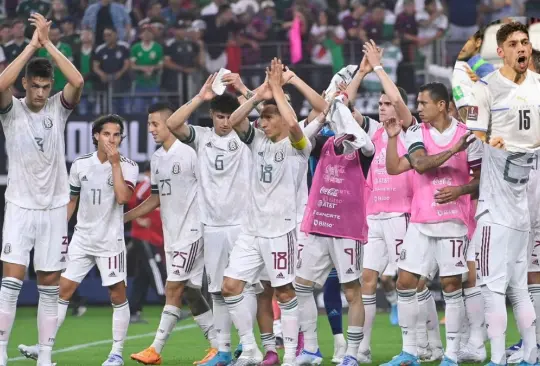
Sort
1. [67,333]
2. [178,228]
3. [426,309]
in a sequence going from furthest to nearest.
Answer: [67,333] → [178,228] → [426,309]

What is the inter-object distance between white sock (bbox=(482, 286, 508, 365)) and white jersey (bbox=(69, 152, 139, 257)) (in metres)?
3.74

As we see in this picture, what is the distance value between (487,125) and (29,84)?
13.1 ft

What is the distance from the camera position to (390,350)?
41.6 feet

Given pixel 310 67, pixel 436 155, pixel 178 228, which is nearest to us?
pixel 436 155

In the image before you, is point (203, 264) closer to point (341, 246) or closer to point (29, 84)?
point (341, 246)

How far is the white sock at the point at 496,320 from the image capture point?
31.2ft

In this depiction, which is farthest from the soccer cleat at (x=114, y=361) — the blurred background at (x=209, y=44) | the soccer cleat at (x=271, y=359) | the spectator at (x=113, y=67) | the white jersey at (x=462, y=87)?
the spectator at (x=113, y=67)

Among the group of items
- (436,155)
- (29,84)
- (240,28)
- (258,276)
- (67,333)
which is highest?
(240,28)

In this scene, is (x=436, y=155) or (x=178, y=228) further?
(x=178, y=228)

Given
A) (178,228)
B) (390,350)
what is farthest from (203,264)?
(390,350)

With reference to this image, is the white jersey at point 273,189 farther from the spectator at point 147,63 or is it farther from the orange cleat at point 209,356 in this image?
the spectator at point 147,63

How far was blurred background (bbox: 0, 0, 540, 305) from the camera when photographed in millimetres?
20062

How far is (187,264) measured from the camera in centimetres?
1185

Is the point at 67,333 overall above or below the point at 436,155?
below
